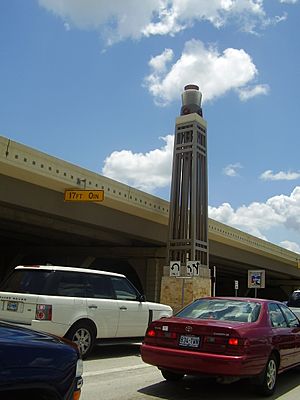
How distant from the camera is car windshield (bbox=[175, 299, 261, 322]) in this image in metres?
7.36

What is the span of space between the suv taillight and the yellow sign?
976 cm

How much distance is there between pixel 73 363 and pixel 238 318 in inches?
163

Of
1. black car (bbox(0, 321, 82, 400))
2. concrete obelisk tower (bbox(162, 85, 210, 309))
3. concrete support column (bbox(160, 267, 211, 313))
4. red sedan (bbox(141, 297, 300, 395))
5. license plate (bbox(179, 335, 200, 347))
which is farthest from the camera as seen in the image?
concrete obelisk tower (bbox(162, 85, 210, 309))

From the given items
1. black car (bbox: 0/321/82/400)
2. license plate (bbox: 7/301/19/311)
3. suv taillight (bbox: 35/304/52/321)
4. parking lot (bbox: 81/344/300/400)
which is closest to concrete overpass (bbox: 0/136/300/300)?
license plate (bbox: 7/301/19/311)

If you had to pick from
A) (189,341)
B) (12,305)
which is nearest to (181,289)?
(12,305)

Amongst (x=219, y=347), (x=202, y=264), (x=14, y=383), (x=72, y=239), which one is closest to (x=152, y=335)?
(x=219, y=347)

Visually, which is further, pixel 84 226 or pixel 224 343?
pixel 84 226

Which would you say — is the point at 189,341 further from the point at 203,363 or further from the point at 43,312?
the point at 43,312

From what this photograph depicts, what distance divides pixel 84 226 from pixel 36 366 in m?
23.0

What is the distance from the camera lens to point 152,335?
24.2 ft

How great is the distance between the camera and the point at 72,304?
9398mm

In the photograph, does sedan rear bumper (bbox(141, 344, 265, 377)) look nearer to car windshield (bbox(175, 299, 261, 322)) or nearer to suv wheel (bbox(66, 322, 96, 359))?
car windshield (bbox(175, 299, 261, 322))

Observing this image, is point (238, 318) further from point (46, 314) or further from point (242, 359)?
point (46, 314)

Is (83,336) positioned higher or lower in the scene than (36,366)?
higher
